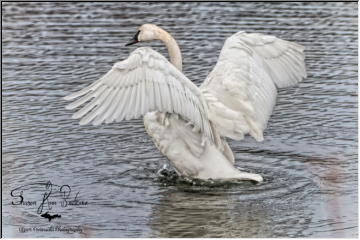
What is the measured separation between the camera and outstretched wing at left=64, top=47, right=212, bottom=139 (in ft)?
29.6

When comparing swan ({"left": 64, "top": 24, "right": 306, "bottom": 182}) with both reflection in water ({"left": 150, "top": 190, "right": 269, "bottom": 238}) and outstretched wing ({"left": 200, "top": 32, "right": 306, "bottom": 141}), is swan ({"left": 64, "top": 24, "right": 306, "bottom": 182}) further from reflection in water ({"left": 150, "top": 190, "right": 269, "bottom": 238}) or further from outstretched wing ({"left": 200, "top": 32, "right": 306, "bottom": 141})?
reflection in water ({"left": 150, "top": 190, "right": 269, "bottom": 238})

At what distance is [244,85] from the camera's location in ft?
33.5

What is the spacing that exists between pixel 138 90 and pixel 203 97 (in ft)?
2.47

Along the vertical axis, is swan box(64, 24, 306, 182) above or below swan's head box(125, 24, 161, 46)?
below

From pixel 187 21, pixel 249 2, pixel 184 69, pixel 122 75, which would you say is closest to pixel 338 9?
pixel 249 2

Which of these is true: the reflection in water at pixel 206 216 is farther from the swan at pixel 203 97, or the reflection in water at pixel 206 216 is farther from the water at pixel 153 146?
the swan at pixel 203 97

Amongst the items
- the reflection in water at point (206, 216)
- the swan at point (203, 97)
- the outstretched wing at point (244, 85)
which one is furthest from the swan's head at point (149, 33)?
the reflection in water at point (206, 216)

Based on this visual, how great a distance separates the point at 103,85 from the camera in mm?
9078

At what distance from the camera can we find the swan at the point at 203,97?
9156 millimetres

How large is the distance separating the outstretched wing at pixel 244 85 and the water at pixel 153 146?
658 millimetres

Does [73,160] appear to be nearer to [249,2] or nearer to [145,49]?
[145,49]

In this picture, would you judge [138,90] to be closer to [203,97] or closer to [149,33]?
[203,97]

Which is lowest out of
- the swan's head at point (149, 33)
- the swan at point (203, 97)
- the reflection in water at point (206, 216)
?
Answer: the reflection in water at point (206, 216)

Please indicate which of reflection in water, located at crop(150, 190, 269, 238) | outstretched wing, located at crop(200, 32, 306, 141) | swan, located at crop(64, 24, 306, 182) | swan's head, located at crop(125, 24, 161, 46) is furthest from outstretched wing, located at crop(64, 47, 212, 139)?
swan's head, located at crop(125, 24, 161, 46)
